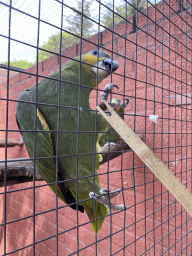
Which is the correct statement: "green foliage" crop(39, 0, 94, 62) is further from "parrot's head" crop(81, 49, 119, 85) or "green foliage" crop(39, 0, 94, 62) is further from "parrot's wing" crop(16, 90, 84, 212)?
"parrot's wing" crop(16, 90, 84, 212)

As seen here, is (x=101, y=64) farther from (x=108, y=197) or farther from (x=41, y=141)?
(x=108, y=197)

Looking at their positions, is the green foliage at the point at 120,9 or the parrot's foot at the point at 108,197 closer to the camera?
the parrot's foot at the point at 108,197

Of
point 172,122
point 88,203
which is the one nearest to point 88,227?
point 88,203

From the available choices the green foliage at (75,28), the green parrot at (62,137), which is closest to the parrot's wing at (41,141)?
the green parrot at (62,137)

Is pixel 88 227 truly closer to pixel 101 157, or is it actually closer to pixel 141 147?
pixel 101 157

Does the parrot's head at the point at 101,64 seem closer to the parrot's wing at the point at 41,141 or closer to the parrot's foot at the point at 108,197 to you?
the parrot's wing at the point at 41,141

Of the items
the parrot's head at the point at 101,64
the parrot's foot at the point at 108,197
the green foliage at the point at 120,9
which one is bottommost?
the parrot's foot at the point at 108,197

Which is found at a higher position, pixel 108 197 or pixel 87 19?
pixel 87 19

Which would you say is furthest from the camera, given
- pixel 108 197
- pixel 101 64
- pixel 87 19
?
pixel 101 64

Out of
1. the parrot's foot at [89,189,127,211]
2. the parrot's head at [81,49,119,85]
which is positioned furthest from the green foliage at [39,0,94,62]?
the parrot's foot at [89,189,127,211]

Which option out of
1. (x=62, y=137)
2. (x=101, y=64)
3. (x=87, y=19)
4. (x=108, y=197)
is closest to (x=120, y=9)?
(x=87, y=19)

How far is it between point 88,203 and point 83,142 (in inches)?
10.9

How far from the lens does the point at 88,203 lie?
2.74 feet

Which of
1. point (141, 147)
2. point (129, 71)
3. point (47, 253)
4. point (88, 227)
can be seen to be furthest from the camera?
point (47, 253)
